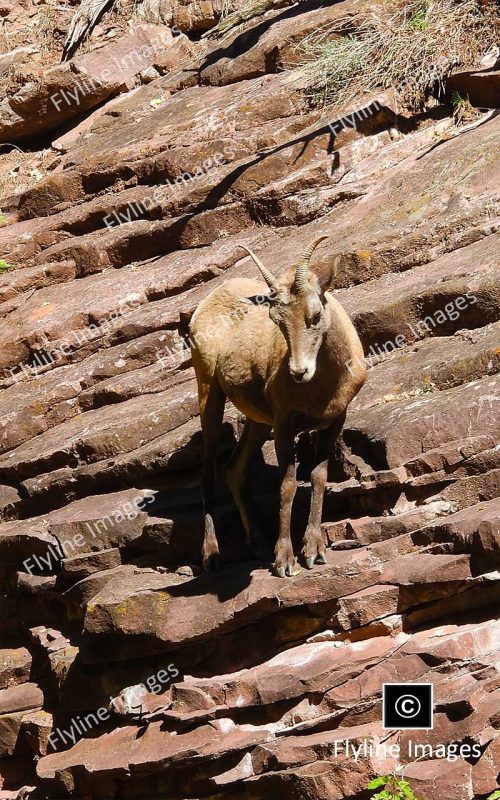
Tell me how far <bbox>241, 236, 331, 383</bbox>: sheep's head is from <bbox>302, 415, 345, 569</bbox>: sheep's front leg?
89cm

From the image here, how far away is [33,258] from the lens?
1452 centimetres

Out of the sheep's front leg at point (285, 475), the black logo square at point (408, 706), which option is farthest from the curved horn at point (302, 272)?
the black logo square at point (408, 706)

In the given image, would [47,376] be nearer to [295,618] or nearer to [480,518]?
[295,618]

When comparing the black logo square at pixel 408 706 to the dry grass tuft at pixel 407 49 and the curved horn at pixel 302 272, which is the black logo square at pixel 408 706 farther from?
the dry grass tuft at pixel 407 49

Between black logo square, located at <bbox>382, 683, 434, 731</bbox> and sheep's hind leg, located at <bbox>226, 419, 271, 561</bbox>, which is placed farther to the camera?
sheep's hind leg, located at <bbox>226, 419, 271, 561</bbox>

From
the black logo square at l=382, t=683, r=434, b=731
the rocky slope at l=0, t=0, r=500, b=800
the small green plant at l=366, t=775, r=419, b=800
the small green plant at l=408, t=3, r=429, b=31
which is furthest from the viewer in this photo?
the small green plant at l=408, t=3, r=429, b=31

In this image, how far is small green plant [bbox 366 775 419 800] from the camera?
6801mm

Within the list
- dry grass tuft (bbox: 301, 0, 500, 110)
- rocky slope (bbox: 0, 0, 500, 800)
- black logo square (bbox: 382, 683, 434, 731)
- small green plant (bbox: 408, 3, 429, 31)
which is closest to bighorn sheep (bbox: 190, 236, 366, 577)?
rocky slope (bbox: 0, 0, 500, 800)

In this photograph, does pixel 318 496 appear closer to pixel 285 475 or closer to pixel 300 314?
pixel 285 475

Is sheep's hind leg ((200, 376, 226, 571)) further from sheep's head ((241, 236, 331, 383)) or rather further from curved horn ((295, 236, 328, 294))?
curved horn ((295, 236, 328, 294))

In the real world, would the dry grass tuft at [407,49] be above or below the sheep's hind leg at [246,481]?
above

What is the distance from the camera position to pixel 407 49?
13.4 meters

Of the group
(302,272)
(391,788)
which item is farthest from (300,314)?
(391,788)

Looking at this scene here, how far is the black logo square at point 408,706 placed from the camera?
698 cm
